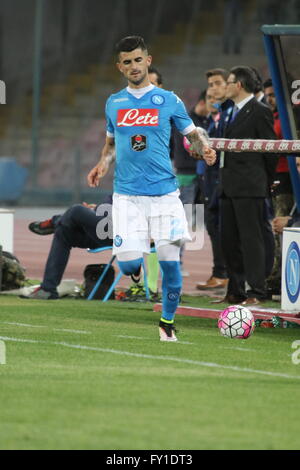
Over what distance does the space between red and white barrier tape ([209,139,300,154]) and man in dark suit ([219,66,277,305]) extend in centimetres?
146

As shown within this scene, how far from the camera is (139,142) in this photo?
10.5m

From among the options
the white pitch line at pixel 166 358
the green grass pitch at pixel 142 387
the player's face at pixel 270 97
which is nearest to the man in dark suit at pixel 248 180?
the player's face at pixel 270 97

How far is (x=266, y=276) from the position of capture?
14.5 meters

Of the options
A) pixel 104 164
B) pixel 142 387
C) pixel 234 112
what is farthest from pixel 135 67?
pixel 234 112

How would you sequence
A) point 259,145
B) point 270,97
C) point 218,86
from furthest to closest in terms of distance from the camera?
point 218,86, point 270,97, point 259,145

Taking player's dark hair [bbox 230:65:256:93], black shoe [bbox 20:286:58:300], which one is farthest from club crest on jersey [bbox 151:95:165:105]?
black shoe [bbox 20:286:58:300]

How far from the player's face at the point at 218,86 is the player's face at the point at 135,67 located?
4806mm

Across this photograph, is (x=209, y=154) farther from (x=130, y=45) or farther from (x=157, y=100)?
(x=130, y=45)

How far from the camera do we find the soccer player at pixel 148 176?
10.5 metres

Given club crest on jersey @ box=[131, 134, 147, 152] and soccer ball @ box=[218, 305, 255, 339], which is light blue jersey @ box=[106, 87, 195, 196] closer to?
club crest on jersey @ box=[131, 134, 147, 152]

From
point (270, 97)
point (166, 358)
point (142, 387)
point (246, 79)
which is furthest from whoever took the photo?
point (270, 97)

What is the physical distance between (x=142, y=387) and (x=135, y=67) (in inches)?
126

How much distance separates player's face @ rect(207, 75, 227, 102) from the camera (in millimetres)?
15359

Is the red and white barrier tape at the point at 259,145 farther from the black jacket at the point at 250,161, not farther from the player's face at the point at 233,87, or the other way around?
the player's face at the point at 233,87
